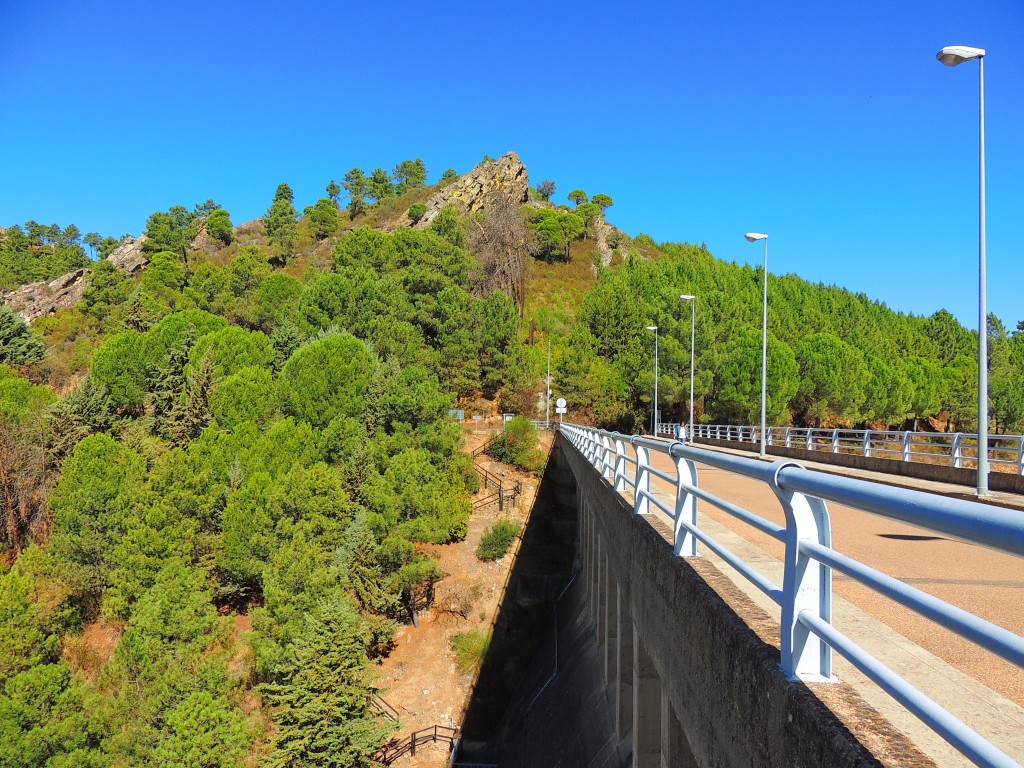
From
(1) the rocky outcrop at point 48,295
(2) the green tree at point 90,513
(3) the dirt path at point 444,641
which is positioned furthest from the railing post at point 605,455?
(1) the rocky outcrop at point 48,295

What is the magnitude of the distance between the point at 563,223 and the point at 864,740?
117 metres

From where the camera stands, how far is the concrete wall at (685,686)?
8.30 feet

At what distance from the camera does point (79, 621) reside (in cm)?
3431

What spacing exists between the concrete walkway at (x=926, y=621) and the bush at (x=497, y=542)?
2962 centimetres

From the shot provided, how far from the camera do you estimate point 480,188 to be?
113 metres

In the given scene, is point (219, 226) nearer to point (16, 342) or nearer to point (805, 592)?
point (16, 342)

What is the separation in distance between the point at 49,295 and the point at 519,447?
83899 mm

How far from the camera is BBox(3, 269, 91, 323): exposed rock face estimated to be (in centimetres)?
9538

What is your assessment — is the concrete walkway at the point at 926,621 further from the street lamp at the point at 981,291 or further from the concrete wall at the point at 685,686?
the street lamp at the point at 981,291

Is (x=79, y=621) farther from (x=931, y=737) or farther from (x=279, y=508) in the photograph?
(x=931, y=737)

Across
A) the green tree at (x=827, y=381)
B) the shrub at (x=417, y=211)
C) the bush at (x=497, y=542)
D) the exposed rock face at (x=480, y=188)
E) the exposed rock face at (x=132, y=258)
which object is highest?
the exposed rock face at (x=480, y=188)

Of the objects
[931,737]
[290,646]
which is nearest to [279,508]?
[290,646]

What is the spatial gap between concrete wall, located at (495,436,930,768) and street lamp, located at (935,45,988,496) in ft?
20.0

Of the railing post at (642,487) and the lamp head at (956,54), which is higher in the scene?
the lamp head at (956,54)
